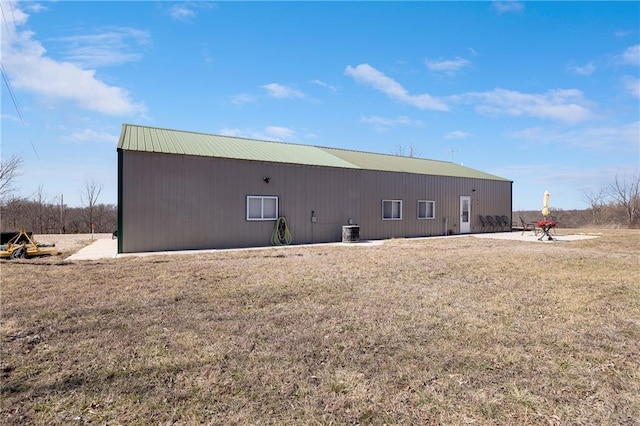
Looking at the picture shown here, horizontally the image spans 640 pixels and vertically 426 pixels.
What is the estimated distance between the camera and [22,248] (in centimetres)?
863

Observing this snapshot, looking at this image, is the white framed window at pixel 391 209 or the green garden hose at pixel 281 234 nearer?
the green garden hose at pixel 281 234

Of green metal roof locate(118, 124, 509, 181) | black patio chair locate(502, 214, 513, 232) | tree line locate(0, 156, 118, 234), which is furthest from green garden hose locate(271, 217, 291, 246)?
black patio chair locate(502, 214, 513, 232)

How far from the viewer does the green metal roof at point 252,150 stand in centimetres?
1099

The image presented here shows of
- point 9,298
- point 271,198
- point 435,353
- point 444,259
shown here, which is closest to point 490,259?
point 444,259

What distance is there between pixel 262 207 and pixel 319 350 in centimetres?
937

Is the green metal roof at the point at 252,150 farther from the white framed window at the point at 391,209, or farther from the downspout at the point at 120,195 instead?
the white framed window at the point at 391,209

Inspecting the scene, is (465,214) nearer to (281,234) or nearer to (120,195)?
(281,234)

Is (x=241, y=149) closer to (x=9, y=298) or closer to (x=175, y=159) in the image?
(x=175, y=159)

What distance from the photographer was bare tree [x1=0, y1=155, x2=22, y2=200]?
17531 mm

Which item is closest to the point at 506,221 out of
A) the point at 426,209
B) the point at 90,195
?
the point at 426,209

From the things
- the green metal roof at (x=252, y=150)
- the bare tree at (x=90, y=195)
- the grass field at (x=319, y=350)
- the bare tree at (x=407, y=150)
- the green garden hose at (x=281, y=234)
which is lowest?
the grass field at (x=319, y=350)

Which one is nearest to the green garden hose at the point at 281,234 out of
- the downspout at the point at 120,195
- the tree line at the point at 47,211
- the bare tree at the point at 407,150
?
the downspout at the point at 120,195

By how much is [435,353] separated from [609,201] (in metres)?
31.6

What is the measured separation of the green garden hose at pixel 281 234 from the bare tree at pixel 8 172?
1568 centimetres
